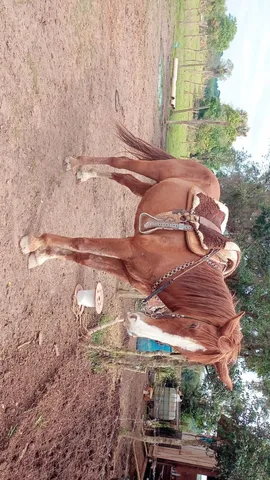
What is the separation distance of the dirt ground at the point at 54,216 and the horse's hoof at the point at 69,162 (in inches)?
3.4

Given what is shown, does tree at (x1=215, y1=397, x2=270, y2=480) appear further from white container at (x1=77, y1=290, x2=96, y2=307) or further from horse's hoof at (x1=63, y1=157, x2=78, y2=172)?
horse's hoof at (x1=63, y1=157, x2=78, y2=172)

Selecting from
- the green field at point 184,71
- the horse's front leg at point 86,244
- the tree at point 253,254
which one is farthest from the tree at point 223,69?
the horse's front leg at point 86,244

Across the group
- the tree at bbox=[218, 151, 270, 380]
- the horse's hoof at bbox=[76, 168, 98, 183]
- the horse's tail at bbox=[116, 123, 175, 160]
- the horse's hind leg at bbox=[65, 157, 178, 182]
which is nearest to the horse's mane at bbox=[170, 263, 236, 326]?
the horse's hind leg at bbox=[65, 157, 178, 182]

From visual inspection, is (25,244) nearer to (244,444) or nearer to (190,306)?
(190,306)

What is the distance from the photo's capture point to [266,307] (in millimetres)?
7297

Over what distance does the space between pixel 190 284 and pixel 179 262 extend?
234mm

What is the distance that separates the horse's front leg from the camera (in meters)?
3.55

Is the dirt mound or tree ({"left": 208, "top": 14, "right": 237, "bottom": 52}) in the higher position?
tree ({"left": 208, "top": 14, "right": 237, "bottom": 52})

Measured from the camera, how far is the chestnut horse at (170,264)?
262 centimetres

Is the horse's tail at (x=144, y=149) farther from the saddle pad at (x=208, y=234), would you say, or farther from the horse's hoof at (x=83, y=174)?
the saddle pad at (x=208, y=234)

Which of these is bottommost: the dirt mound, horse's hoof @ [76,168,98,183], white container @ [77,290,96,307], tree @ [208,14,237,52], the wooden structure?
the wooden structure

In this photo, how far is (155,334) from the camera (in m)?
2.54

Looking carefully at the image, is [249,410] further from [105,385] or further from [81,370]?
[81,370]

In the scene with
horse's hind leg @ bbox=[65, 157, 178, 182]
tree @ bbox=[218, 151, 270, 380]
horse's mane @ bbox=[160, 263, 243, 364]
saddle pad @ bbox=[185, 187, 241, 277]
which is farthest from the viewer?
tree @ bbox=[218, 151, 270, 380]
